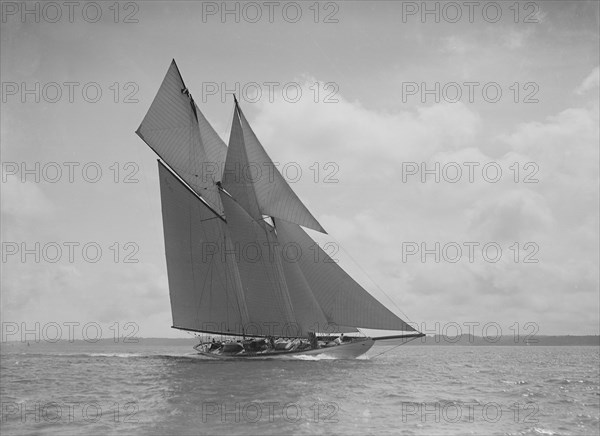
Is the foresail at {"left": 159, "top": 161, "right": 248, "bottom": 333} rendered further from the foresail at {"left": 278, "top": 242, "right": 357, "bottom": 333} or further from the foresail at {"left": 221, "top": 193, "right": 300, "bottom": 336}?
the foresail at {"left": 278, "top": 242, "right": 357, "bottom": 333}

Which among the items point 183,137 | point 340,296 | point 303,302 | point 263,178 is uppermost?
point 183,137

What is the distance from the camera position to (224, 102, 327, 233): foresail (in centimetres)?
4691

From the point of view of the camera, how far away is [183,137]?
52.5m

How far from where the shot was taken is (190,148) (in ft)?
173

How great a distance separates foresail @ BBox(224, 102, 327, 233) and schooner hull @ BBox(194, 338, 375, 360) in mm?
10018

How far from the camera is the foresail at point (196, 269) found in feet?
164

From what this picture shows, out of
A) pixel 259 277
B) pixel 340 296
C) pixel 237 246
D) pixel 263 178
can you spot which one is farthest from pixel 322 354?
pixel 263 178

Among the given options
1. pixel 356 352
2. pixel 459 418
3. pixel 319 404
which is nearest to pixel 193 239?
pixel 356 352

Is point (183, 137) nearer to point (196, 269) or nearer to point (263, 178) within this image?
point (263, 178)

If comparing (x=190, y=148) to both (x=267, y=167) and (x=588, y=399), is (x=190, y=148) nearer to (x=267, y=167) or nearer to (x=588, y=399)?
(x=267, y=167)

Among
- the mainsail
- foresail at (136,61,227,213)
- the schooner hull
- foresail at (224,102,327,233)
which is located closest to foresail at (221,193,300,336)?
the mainsail

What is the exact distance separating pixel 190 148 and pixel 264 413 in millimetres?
34138

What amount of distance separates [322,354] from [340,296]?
520 centimetres

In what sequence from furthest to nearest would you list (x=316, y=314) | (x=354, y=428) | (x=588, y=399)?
1. (x=316, y=314)
2. (x=588, y=399)
3. (x=354, y=428)
